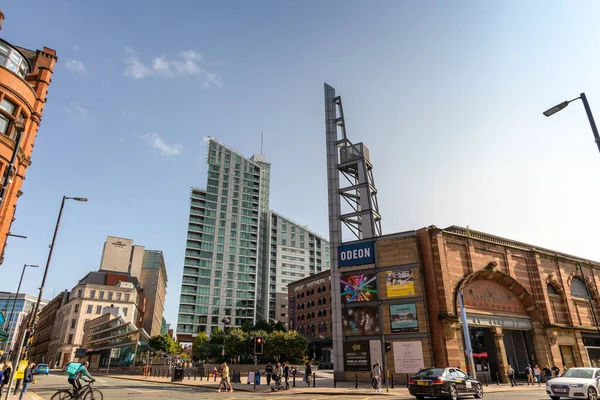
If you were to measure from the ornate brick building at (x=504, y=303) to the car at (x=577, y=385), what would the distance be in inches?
474

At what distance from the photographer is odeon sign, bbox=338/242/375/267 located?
34.0 m

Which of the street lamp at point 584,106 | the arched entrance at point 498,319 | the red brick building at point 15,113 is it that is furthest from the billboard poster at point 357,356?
the red brick building at point 15,113

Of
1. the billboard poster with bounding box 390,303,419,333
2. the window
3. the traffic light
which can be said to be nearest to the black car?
the traffic light

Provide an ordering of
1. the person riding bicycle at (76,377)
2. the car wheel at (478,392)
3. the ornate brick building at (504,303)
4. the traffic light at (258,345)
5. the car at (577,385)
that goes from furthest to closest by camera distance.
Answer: the ornate brick building at (504,303) → the traffic light at (258,345) → the car wheel at (478,392) → the car at (577,385) → the person riding bicycle at (76,377)

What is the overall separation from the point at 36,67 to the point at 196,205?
88.3 meters

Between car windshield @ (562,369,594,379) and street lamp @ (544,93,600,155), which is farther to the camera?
car windshield @ (562,369,594,379)

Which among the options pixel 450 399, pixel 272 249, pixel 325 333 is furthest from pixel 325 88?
pixel 272 249

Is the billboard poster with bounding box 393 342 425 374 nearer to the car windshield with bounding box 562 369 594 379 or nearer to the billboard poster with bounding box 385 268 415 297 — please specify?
the billboard poster with bounding box 385 268 415 297

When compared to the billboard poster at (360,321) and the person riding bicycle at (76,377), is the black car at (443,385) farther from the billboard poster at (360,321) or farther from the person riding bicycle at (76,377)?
the person riding bicycle at (76,377)

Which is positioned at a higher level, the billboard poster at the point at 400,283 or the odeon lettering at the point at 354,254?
the odeon lettering at the point at 354,254

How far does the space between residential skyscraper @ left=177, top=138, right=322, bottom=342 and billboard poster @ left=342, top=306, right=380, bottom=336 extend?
274 ft

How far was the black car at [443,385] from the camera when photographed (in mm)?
17672

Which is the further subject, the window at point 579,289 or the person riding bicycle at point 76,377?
the window at point 579,289

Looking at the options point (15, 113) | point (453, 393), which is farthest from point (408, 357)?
point (15, 113)
